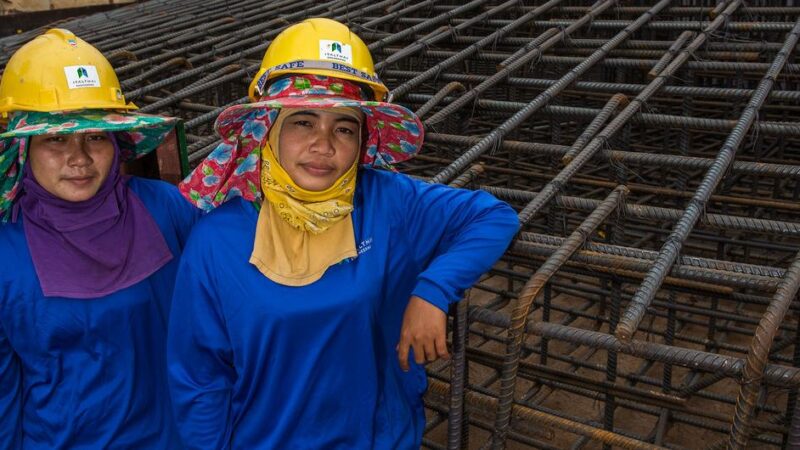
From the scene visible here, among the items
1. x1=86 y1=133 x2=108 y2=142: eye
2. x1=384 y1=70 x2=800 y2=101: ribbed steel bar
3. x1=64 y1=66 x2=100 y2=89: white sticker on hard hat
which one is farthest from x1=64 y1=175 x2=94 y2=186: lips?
x1=384 y1=70 x2=800 y2=101: ribbed steel bar

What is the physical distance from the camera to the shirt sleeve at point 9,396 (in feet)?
6.05

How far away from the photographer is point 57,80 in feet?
6.33

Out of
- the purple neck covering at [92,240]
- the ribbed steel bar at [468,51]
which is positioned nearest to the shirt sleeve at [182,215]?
the purple neck covering at [92,240]

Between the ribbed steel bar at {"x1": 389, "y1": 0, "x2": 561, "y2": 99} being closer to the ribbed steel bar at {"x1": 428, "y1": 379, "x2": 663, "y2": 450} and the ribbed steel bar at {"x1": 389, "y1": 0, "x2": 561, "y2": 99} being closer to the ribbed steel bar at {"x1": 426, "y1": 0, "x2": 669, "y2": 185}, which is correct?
the ribbed steel bar at {"x1": 426, "y1": 0, "x2": 669, "y2": 185}

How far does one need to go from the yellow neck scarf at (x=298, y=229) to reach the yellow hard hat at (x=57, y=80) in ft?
1.89

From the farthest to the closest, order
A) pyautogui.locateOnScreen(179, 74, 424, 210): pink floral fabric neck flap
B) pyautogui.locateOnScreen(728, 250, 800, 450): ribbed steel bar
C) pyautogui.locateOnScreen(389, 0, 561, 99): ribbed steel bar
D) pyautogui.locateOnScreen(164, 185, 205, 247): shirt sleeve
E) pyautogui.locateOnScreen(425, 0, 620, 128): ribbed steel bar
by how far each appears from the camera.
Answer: pyautogui.locateOnScreen(389, 0, 561, 99): ribbed steel bar < pyautogui.locateOnScreen(425, 0, 620, 128): ribbed steel bar < pyautogui.locateOnScreen(164, 185, 205, 247): shirt sleeve < pyautogui.locateOnScreen(179, 74, 424, 210): pink floral fabric neck flap < pyautogui.locateOnScreen(728, 250, 800, 450): ribbed steel bar

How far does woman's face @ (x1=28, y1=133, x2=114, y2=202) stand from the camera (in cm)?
187

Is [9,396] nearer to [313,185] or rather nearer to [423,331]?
[313,185]

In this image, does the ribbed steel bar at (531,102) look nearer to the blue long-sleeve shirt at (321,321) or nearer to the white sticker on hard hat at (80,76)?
the blue long-sleeve shirt at (321,321)

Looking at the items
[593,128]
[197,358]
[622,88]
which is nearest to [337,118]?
[197,358]

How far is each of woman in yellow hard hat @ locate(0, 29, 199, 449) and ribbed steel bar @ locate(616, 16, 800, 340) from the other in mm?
1213

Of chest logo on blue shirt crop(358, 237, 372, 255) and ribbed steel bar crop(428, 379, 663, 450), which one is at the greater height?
chest logo on blue shirt crop(358, 237, 372, 255)

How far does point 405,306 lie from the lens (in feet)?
6.06

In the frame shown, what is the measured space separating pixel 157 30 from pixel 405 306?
4808 millimetres
